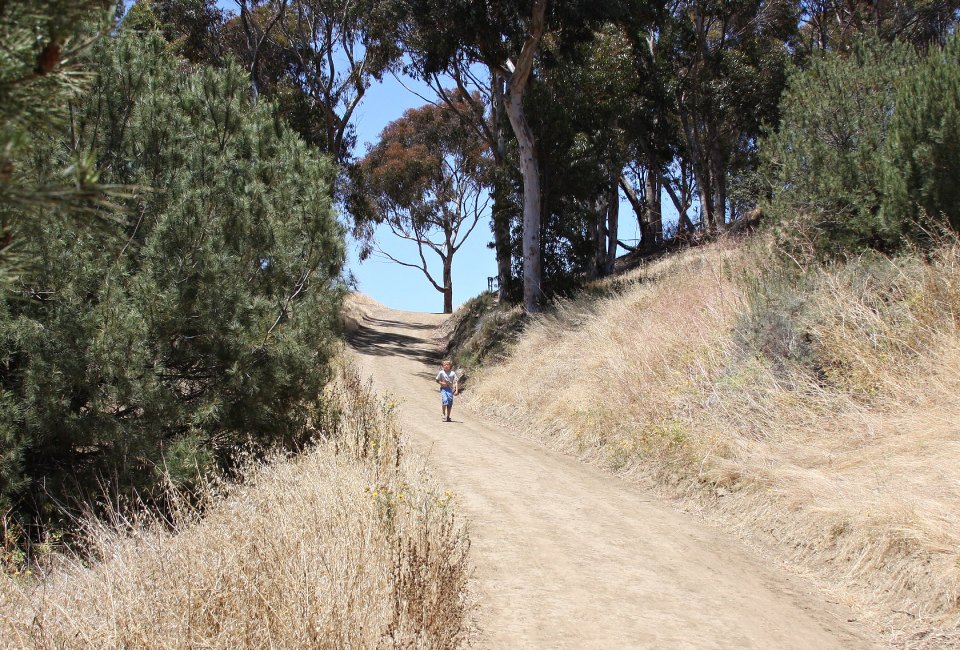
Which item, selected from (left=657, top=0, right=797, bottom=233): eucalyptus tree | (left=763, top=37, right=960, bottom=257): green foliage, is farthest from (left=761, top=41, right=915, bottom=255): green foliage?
(left=657, top=0, right=797, bottom=233): eucalyptus tree

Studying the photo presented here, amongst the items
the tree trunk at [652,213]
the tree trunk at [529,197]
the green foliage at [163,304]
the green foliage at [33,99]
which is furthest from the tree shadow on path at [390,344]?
the green foliage at [33,99]

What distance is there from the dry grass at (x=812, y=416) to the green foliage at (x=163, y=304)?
15.6 feet

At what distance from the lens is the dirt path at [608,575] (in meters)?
4.93

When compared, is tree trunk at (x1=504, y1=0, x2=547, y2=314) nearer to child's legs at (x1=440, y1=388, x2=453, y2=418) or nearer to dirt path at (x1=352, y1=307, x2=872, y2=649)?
child's legs at (x1=440, y1=388, x2=453, y2=418)

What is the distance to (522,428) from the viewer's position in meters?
13.6

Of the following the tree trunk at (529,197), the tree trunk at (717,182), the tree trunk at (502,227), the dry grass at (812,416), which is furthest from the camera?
the tree trunk at (717,182)

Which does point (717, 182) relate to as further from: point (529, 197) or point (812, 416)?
point (812, 416)

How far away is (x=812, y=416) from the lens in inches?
315

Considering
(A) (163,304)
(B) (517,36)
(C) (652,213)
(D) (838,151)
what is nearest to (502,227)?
(B) (517,36)

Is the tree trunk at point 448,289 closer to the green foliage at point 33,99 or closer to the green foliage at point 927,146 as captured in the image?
the green foliage at point 927,146

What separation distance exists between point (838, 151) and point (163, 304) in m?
10.4

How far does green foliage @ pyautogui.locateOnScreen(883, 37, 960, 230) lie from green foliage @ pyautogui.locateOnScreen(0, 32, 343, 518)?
314 inches

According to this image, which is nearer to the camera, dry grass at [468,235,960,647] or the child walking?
dry grass at [468,235,960,647]

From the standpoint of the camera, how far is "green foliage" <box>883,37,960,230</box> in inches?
378
